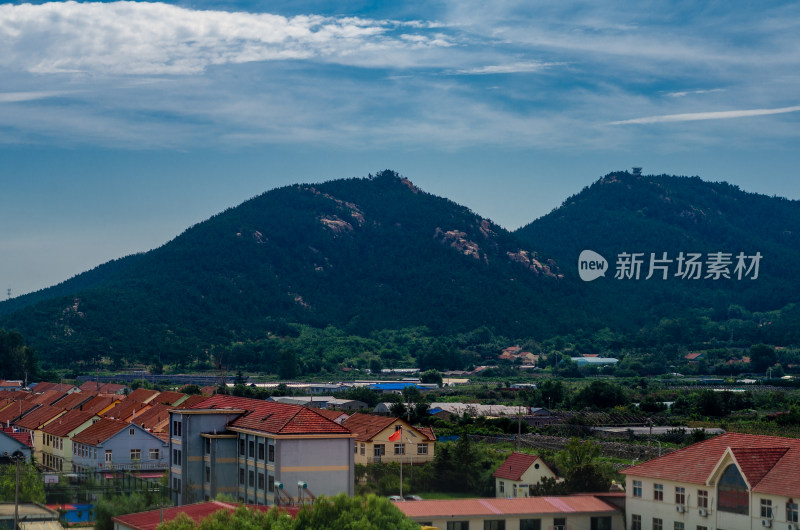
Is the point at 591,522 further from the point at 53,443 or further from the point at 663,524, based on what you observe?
the point at 53,443

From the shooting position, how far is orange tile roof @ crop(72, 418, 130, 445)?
54.9 m

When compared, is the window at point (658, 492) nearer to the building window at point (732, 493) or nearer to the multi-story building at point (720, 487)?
the multi-story building at point (720, 487)

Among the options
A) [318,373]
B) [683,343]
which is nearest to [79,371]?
[318,373]

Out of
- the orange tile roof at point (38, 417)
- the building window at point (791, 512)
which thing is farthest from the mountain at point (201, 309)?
the building window at point (791, 512)

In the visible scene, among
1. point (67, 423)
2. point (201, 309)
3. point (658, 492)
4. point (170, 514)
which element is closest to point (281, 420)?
point (170, 514)

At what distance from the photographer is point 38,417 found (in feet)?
220

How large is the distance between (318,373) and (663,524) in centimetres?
11193

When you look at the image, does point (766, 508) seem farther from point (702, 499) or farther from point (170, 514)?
point (170, 514)

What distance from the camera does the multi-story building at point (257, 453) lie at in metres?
37.5

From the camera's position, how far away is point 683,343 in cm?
18675

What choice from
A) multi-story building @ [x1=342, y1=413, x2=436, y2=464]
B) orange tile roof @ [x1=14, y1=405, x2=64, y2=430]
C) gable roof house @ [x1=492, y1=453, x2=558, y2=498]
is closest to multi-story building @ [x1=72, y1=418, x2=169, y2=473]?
multi-story building @ [x1=342, y1=413, x2=436, y2=464]

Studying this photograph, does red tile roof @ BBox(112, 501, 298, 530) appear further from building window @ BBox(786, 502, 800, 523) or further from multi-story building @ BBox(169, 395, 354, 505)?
building window @ BBox(786, 502, 800, 523)

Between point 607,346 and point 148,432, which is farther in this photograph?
point 607,346

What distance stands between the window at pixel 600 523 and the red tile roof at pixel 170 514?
10.7 m
